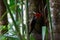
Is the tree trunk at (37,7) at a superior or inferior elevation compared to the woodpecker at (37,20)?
superior

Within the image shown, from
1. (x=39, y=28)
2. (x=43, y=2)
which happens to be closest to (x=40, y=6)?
(x=43, y=2)

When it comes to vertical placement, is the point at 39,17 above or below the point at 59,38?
above

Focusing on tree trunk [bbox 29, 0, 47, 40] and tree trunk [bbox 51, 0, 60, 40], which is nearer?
tree trunk [bbox 51, 0, 60, 40]

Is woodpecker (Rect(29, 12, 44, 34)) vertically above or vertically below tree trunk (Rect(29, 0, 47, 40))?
below

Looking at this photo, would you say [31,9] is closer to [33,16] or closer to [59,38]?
[33,16]

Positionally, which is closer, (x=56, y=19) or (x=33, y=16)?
(x=56, y=19)

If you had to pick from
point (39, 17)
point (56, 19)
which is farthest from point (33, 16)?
point (56, 19)

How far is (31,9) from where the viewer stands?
1071 mm

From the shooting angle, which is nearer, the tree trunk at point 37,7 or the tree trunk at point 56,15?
the tree trunk at point 56,15

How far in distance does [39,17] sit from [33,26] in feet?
0.26

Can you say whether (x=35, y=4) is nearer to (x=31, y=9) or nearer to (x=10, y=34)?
(x=31, y=9)

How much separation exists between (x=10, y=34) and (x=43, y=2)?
0.98ft

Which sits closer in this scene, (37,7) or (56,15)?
(56,15)

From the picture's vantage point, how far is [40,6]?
1.04 meters
